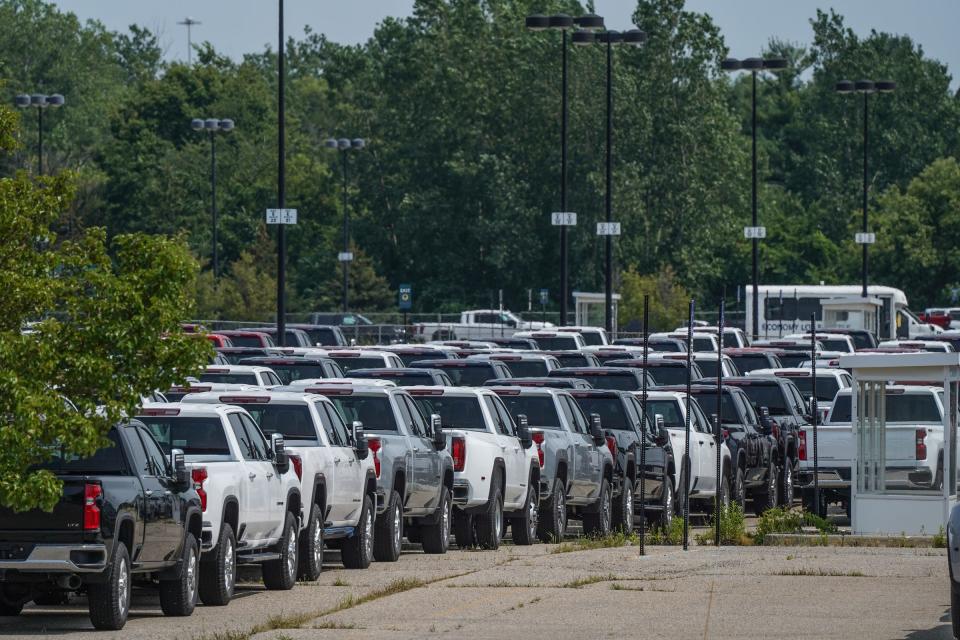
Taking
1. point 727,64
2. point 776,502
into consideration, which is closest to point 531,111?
point 727,64

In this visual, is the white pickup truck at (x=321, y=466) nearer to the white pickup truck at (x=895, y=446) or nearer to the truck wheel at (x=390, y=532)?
the truck wheel at (x=390, y=532)

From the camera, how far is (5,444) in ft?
53.1

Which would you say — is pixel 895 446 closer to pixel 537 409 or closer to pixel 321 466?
pixel 537 409

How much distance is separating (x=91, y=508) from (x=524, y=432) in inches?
367

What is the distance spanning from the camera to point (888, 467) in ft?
86.3

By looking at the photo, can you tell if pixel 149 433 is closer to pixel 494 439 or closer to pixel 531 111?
pixel 494 439

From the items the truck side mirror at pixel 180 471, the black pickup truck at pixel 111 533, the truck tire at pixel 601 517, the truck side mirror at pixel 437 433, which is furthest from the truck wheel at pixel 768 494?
the truck side mirror at pixel 180 471

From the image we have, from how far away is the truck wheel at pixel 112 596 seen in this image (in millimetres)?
16172

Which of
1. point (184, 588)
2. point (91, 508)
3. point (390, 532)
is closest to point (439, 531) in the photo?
point (390, 532)

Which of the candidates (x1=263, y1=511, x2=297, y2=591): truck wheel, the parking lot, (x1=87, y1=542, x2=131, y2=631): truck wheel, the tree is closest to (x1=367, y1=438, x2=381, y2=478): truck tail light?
the parking lot

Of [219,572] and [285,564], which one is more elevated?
[219,572]

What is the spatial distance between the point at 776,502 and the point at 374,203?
253ft

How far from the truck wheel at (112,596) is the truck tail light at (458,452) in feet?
25.9

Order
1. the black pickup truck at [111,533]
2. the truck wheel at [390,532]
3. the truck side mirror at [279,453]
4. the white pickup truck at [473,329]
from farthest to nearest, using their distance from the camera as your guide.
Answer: the white pickup truck at [473,329], the truck wheel at [390,532], the truck side mirror at [279,453], the black pickup truck at [111,533]
